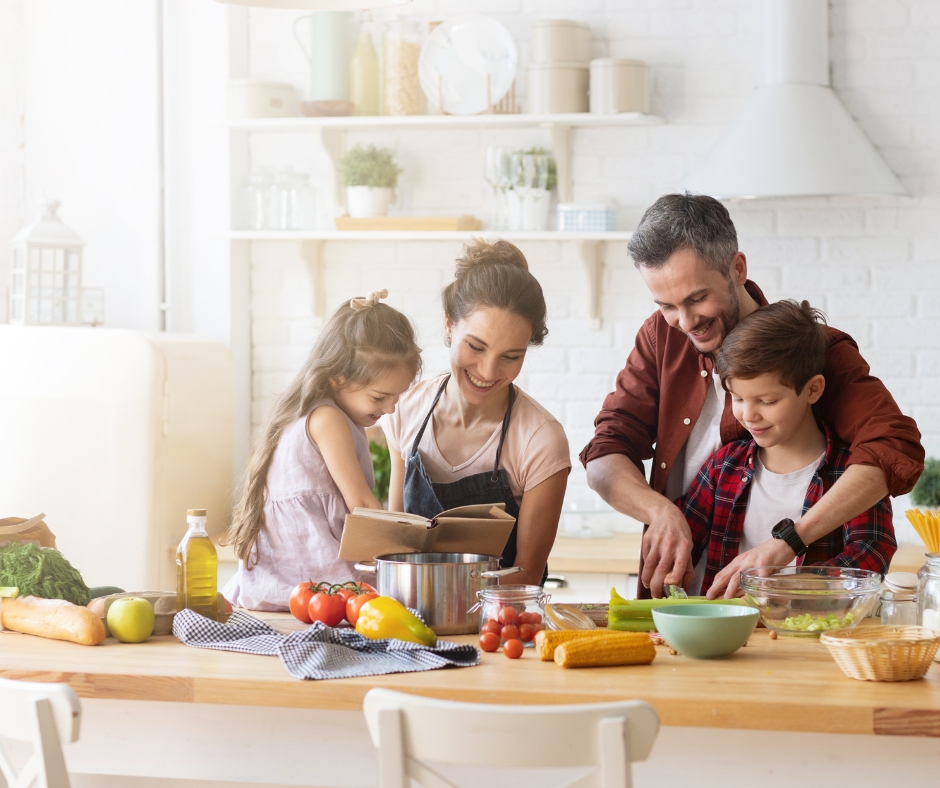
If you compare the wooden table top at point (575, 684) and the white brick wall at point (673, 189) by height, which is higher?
the white brick wall at point (673, 189)

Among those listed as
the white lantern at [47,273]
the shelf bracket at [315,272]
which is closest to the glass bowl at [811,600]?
the shelf bracket at [315,272]

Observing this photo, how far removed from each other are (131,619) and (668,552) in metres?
0.98

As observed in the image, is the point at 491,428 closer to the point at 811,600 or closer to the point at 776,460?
the point at 776,460

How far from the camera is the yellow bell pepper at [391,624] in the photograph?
170 cm

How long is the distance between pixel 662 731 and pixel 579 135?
264 centimetres

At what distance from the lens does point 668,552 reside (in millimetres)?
2143

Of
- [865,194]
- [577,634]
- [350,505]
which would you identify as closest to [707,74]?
[865,194]

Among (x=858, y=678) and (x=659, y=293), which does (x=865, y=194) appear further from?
(x=858, y=678)

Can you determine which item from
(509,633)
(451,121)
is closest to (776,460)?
(509,633)

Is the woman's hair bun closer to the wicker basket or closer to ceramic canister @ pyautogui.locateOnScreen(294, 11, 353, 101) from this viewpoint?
the wicker basket

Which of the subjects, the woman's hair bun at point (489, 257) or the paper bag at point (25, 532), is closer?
the paper bag at point (25, 532)

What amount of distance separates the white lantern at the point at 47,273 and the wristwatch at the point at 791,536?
2595 mm

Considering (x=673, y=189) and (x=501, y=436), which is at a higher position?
(x=673, y=189)

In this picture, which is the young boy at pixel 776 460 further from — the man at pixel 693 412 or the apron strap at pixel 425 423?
the apron strap at pixel 425 423
